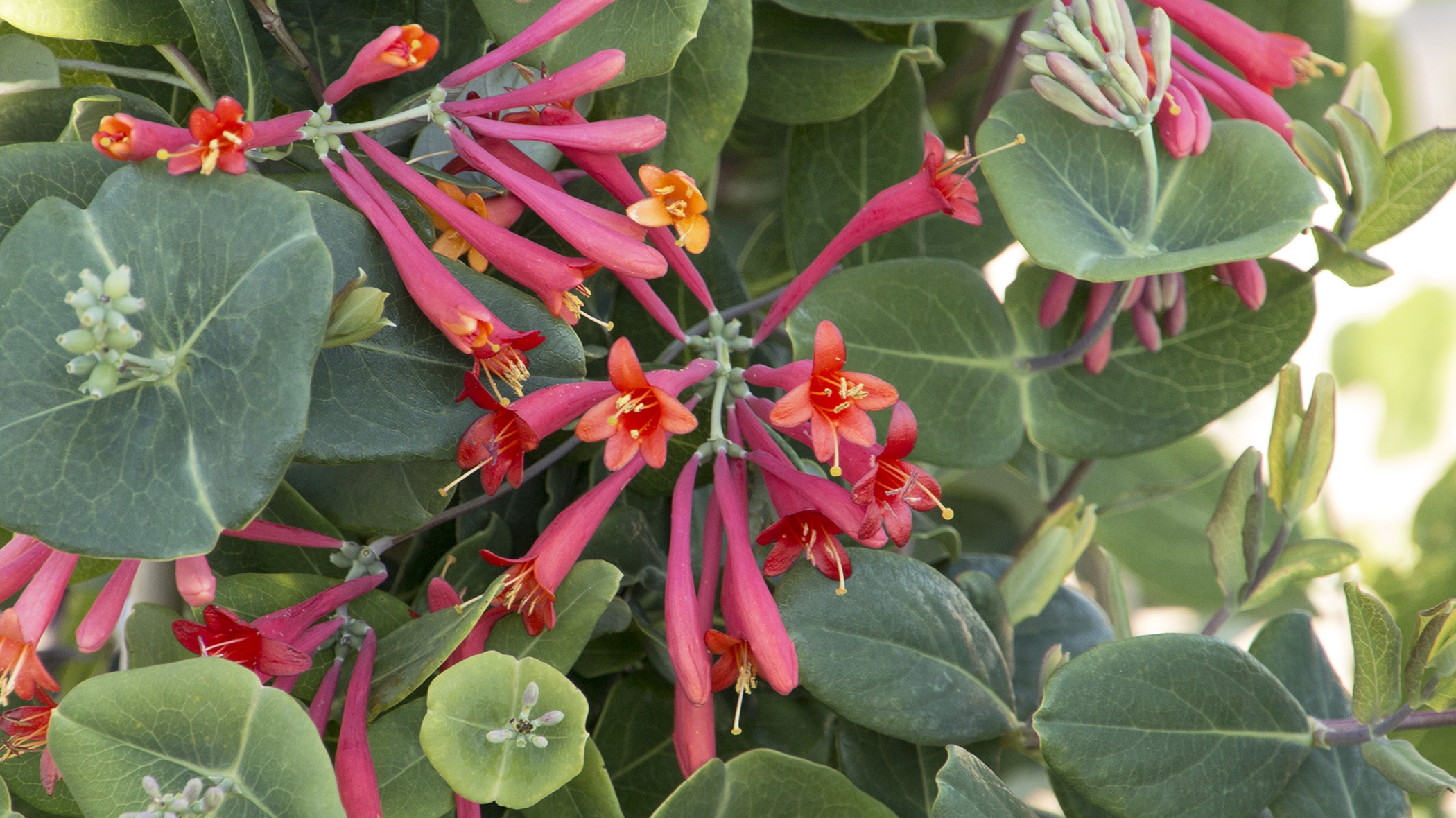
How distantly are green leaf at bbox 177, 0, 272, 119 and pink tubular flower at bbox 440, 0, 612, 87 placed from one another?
74 millimetres

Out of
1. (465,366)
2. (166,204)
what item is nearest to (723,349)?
(465,366)

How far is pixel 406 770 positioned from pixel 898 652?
204 mm

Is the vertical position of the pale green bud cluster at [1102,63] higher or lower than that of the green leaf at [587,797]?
higher

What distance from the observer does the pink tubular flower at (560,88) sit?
1.31 ft

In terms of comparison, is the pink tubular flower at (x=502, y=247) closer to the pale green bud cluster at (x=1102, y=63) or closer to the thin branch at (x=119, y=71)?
the thin branch at (x=119, y=71)

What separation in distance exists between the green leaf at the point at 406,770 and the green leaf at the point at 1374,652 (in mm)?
375

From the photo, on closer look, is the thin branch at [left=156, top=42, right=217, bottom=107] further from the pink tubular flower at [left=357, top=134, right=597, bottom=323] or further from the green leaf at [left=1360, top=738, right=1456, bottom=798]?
the green leaf at [left=1360, top=738, right=1456, bottom=798]

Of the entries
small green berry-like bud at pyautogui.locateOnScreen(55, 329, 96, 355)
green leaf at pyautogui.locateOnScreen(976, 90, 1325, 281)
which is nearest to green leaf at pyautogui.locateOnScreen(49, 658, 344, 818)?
small green berry-like bud at pyautogui.locateOnScreen(55, 329, 96, 355)

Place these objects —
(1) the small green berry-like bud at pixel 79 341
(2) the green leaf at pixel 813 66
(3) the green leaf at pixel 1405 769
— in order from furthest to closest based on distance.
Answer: (2) the green leaf at pixel 813 66, (3) the green leaf at pixel 1405 769, (1) the small green berry-like bud at pixel 79 341

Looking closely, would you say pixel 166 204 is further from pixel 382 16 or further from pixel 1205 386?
pixel 1205 386

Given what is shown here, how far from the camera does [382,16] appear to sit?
47 cm

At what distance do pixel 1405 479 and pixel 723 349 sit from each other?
33.4 inches

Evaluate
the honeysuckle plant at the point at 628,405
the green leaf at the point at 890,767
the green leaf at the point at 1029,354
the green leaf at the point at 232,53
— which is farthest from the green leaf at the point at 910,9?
the green leaf at the point at 890,767

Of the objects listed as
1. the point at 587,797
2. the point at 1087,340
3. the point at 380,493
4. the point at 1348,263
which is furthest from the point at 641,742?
the point at 1348,263
